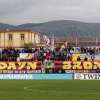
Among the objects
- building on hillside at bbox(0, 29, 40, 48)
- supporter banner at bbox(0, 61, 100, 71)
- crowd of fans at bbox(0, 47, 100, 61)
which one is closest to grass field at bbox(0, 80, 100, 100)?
supporter banner at bbox(0, 61, 100, 71)

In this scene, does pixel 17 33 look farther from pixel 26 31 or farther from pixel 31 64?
pixel 31 64

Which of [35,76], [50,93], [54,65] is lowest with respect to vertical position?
[35,76]

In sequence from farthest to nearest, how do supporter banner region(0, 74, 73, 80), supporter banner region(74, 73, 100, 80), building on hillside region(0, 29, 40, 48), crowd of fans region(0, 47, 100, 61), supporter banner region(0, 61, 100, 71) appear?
building on hillside region(0, 29, 40, 48) < crowd of fans region(0, 47, 100, 61) < supporter banner region(0, 61, 100, 71) < supporter banner region(0, 74, 73, 80) < supporter banner region(74, 73, 100, 80)

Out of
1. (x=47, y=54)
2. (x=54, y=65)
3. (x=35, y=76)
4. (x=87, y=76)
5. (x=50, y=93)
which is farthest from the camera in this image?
(x=47, y=54)

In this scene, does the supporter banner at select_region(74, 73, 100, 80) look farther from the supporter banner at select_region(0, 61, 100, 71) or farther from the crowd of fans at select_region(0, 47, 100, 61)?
the crowd of fans at select_region(0, 47, 100, 61)

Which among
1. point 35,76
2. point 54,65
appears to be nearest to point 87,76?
point 54,65

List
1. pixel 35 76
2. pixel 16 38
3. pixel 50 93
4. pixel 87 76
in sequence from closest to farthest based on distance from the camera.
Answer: pixel 50 93 < pixel 87 76 < pixel 35 76 < pixel 16 38

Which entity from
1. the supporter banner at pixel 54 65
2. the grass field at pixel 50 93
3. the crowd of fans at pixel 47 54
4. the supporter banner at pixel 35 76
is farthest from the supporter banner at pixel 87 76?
the grass field at pixel 50 93

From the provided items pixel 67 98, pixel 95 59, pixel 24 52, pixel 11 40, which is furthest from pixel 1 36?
pixel 67 98

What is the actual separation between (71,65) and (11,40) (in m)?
43.7

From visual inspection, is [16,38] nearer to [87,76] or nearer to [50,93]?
[87,76]

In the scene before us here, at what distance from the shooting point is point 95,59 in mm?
51000

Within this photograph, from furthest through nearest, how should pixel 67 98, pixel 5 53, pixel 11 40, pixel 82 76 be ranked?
pixel 11 40, pixel 5 53, pixel 82 76, pixel 67 98

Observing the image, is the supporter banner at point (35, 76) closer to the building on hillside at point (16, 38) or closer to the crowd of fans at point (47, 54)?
the crowd of fans at point (47, 54)
